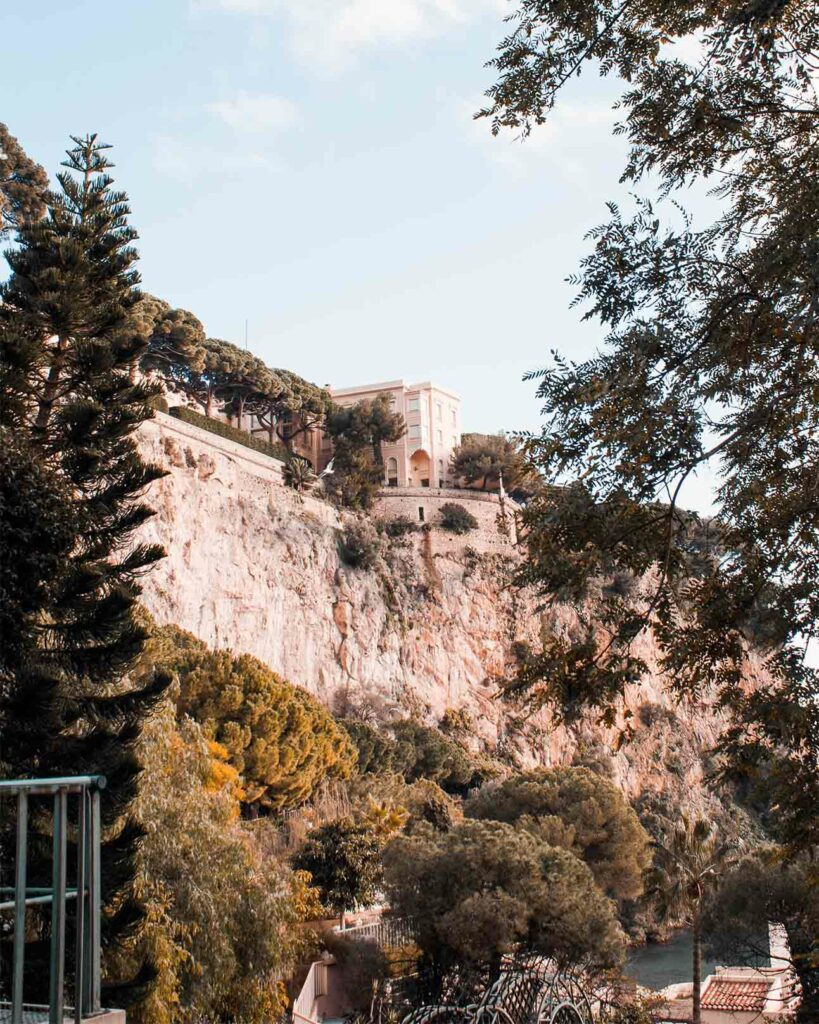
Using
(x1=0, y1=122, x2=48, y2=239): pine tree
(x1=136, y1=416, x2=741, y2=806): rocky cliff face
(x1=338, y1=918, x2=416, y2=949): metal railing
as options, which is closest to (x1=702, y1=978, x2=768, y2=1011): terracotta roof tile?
(x1=338, y1=918, x2=416, y2=949): metal railing

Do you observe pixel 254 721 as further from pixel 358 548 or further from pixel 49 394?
pixel 358 548

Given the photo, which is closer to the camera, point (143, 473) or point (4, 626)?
point (4, 626)

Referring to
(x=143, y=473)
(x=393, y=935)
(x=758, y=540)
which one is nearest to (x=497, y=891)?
(x=393, y=935)

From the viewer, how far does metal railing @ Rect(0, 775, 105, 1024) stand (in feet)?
10.9

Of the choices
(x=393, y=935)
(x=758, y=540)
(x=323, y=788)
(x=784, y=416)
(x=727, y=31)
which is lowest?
(x=393, y=935)

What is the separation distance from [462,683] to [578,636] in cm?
510

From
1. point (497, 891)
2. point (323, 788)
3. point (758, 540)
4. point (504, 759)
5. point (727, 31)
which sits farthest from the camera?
point (504, 759)

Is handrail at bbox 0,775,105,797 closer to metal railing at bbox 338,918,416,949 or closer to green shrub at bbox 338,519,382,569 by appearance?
metal railing at bbox 338,918,416,949

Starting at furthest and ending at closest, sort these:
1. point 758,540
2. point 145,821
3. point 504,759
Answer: point 504,759 → point 145,821 → point 758,540

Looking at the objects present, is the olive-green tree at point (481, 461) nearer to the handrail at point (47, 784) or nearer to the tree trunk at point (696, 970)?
the tree trunk at point (696, 970)

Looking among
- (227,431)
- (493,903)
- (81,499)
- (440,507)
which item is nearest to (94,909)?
(81,499)

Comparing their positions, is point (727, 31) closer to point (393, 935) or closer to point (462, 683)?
point (393, 935)

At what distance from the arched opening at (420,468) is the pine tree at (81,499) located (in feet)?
123

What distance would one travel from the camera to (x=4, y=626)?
1091cm
